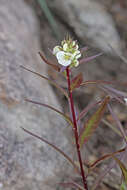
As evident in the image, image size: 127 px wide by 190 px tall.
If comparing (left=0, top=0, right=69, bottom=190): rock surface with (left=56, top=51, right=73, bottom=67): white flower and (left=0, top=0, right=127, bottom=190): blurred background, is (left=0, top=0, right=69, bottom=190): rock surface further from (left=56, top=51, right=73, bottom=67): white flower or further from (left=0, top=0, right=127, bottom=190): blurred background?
(left=56, top=51, right=73, bottom=67): white flower

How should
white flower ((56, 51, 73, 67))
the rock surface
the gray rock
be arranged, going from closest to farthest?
white flower ((56, 51, 73, 67)) < the rock surface < the gray rock

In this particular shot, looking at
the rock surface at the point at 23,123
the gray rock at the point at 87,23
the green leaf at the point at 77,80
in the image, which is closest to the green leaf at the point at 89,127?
the green leaf at the point at 77,80

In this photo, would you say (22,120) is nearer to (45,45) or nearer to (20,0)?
(45,45)

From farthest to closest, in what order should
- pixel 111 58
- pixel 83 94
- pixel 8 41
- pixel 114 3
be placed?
pixel 114 3
pixel 111 58
pixel 83 94
pixel 8 41

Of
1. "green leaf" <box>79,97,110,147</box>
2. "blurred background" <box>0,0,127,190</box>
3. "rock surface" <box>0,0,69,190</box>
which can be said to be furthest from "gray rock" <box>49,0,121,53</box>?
"green leaf" <box>79,97,110,147</box>

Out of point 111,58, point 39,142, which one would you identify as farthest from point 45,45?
point 39,142

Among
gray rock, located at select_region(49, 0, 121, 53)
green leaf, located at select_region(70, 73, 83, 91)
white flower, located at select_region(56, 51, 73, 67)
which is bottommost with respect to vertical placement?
green leaf, located at select_region(70, 73, 83, 91)

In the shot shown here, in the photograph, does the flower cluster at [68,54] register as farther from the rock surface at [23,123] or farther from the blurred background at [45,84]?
the rock surface at [23,123]
